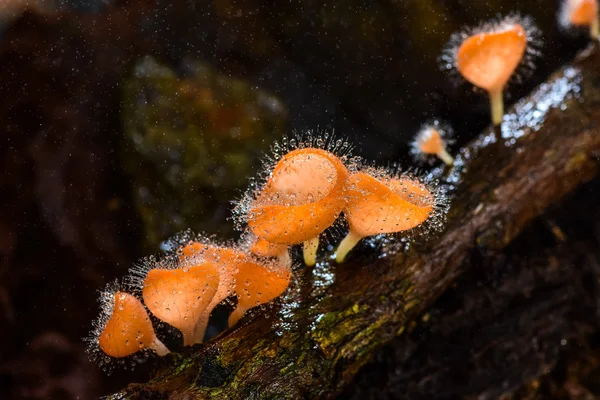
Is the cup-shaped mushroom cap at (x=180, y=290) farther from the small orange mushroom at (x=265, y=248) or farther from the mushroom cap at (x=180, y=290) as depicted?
the small orange mushroom at (x=265, y=248)

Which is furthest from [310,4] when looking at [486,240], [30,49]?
[486,240]

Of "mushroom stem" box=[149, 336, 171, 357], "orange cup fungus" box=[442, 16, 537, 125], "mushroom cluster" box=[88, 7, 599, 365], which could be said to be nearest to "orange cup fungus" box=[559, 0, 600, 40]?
"orange cup fungus" box=[442, 16, 537, 125]

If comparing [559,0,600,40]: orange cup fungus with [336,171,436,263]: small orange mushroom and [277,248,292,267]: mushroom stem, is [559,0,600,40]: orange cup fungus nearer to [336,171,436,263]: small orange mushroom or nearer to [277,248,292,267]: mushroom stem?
[336,171,436,263]: small orange mushroom

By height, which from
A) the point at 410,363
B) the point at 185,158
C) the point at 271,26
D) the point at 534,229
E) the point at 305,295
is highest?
the point at 271,26

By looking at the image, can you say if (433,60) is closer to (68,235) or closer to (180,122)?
(180,122)

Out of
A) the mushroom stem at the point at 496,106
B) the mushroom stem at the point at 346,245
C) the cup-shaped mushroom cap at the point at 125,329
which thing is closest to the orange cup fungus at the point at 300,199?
the mushroom stem at the point at 346,245

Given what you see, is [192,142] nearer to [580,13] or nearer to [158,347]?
[158,347]
